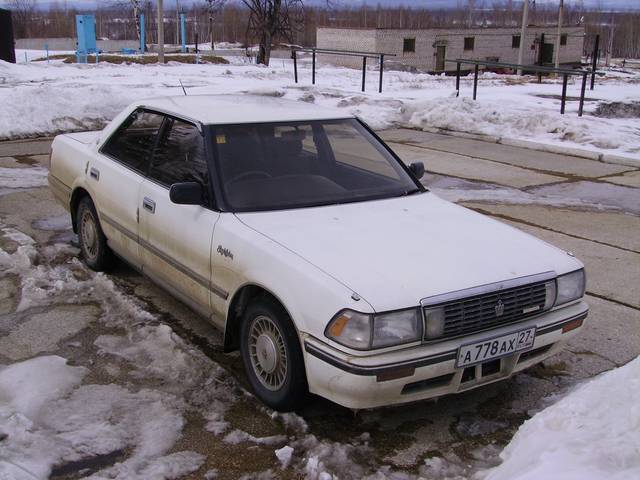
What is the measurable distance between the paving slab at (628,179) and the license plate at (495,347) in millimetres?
6847

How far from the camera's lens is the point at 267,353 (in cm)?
365

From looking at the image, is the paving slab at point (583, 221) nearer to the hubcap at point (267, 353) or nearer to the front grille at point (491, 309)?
the front grille at point (491, 309)

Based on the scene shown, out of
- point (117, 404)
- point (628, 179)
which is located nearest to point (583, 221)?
point (628, 179)

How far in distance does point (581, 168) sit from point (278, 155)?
7457 mm

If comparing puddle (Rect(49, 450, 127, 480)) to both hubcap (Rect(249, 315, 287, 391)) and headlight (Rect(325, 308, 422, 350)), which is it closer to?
hubcap (Rect(249, 315, 287, 391))

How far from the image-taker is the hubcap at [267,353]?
3584 mm

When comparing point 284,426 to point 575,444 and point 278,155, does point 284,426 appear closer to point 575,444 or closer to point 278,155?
point 575,444

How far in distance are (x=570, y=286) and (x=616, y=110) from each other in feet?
43.2

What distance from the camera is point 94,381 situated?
13.1 feet

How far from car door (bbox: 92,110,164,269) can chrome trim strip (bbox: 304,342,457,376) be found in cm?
200

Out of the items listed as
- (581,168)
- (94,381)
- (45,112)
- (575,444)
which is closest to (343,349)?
(575,444)

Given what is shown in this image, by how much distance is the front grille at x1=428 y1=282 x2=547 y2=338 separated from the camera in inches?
131

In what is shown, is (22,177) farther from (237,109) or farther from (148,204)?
(237,109)

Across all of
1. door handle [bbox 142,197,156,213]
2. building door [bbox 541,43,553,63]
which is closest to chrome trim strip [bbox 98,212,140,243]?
door handle [bbox 142,197,156,213]
